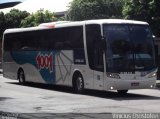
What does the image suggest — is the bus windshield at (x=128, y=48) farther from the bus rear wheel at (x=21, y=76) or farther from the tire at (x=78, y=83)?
the bus rear wheel at (x=21, y=76)

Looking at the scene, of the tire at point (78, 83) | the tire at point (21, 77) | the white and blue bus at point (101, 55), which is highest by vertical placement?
the white and blue bus at point (101, 55)

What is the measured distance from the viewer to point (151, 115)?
14125mm

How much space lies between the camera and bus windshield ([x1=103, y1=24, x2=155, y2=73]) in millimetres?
20078

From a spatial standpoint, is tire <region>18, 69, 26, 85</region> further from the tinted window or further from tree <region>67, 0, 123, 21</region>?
tree <region>67, 0, 123, 21</region>

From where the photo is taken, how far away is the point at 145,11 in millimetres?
29812

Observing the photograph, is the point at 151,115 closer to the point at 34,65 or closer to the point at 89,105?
the point at 89,105

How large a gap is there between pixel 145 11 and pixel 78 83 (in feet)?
30.9

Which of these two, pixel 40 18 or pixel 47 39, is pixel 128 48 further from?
pixel 40 18

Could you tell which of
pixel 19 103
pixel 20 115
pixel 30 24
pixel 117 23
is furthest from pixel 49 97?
pixel 30 24

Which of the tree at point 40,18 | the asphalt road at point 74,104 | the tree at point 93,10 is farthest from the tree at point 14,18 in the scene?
the asphalt road at point 74,104

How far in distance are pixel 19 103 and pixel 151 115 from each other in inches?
211

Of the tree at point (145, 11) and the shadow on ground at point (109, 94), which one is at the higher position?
the tree at point (145, 11)

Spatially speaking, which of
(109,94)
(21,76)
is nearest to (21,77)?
(21,76)

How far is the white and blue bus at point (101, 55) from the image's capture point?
2008cm
